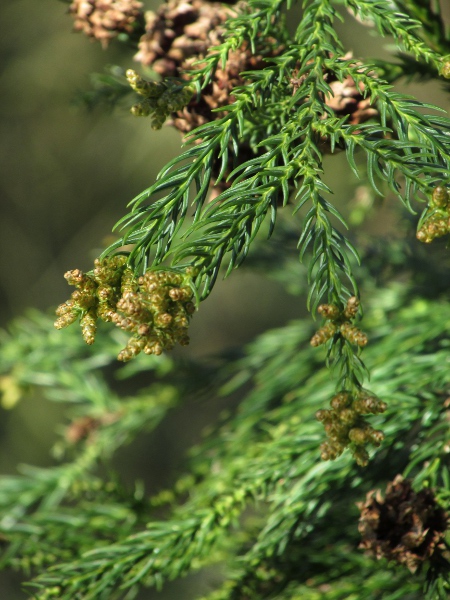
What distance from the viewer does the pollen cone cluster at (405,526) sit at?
60 cm

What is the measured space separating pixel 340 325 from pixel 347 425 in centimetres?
8

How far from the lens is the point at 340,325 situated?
47cm

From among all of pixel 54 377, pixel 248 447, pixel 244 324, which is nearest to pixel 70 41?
pixel 244 324

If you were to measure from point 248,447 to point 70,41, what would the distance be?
10.6ft

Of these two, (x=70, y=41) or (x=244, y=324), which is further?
(x=244, y=324)

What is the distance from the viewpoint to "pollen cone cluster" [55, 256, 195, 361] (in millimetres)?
434

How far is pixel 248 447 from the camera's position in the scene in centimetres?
88

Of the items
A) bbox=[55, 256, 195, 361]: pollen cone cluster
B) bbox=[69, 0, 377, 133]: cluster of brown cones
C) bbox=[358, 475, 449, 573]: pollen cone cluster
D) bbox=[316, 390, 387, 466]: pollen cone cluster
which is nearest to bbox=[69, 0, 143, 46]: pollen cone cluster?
bbox=[69, 0, 377, 133]: cluster of brown cones

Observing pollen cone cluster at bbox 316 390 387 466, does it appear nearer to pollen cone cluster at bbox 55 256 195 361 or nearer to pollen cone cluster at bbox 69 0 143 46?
pollen cone cluster at bbox 55 256 195 361

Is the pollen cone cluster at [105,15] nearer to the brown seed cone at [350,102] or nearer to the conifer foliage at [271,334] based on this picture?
the conifer foliage at [271,334]

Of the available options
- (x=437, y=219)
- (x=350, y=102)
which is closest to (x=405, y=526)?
(x=437, y=219)

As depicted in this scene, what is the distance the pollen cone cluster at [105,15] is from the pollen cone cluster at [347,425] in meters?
0.51

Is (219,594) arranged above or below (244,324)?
below

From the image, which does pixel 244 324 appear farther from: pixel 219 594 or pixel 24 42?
pixel 219 594
